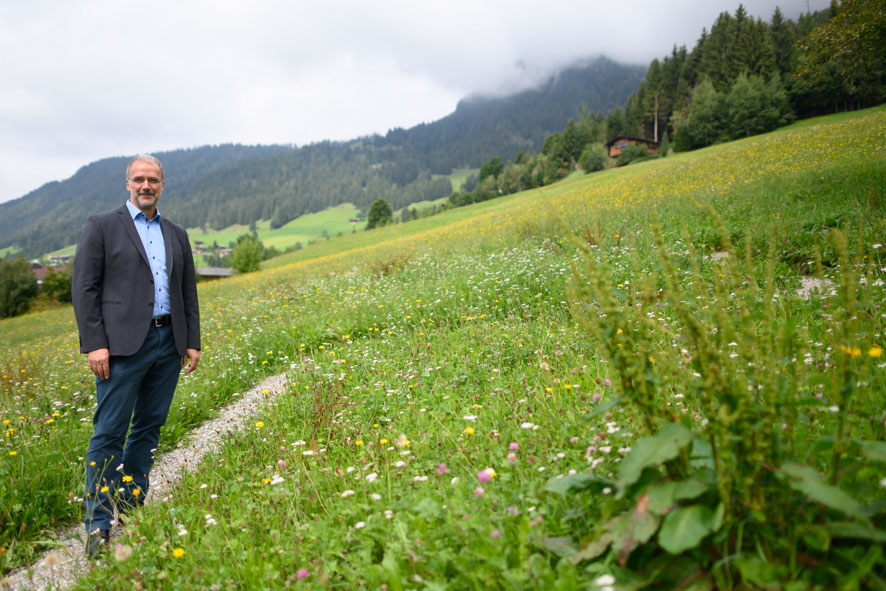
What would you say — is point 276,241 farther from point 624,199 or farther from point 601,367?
point 601,367

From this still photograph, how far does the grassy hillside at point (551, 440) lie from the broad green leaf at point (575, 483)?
0.05ft

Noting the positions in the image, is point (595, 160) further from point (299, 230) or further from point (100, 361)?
point (299, 230)

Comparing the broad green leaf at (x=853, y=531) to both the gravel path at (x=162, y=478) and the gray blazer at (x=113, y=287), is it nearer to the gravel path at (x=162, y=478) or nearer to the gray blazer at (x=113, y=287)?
the gravel path at (x=162, y=478)

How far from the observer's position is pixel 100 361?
3.75 m

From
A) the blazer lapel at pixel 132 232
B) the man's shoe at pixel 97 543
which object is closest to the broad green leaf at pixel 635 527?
the man's shoe at pixel 97 543

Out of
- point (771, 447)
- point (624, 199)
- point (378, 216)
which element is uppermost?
point (378, 216)

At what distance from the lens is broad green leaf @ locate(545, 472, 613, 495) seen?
7.16 ft

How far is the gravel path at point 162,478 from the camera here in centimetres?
311

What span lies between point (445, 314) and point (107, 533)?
17.0 ft

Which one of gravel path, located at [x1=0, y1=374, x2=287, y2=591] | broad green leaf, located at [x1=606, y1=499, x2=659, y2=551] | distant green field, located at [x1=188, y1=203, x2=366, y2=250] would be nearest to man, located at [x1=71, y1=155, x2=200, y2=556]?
gravel path, located at [x1=0, y1=374, x2=287, y2=591]

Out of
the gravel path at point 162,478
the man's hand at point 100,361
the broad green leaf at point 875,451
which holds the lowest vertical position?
the gravel path at point 162,478

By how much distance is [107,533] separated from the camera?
362cm

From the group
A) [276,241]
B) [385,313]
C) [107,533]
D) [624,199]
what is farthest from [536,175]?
[276,241]

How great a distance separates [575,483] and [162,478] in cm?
462
